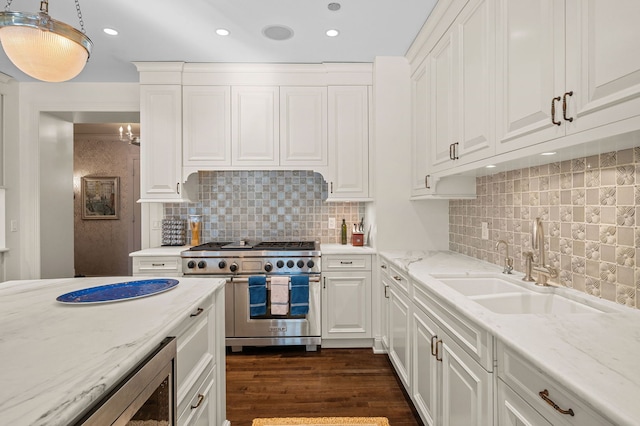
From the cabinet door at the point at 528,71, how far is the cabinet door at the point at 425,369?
1.01m

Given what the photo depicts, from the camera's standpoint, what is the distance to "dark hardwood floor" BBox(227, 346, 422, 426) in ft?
7.16

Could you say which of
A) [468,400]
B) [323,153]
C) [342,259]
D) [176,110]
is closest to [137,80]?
[176,110]

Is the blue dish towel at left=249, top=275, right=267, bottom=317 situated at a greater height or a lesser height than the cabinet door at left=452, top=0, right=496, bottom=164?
lesser

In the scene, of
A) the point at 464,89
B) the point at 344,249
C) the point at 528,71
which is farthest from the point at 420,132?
the point at 528,71

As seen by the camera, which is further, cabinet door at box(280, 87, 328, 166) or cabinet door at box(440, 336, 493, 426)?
cabinet door at box(280, 87, 328, 166)

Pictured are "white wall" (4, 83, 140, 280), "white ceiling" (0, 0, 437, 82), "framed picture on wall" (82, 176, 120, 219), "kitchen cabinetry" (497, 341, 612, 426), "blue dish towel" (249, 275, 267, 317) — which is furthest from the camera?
"framed picture on wall" (82, 176, 120, 219)

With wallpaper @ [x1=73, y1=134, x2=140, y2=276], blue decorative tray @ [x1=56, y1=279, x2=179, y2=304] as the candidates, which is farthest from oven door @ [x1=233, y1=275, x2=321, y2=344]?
wallpaper @ [x1=73, y1=134, x2=140, y2=276]

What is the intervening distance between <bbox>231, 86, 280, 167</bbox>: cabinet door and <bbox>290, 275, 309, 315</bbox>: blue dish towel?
116 centimetres

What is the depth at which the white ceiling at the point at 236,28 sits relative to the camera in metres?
Result: 2.32

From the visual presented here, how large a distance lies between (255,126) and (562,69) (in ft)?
8.52

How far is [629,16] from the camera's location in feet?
3.16

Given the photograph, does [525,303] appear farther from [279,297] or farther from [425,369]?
[279,297]

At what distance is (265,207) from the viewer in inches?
145

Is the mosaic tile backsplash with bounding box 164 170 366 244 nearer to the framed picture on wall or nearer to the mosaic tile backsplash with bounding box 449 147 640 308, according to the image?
the mosaic tile backsplash with bounding box 449 147 640 308
